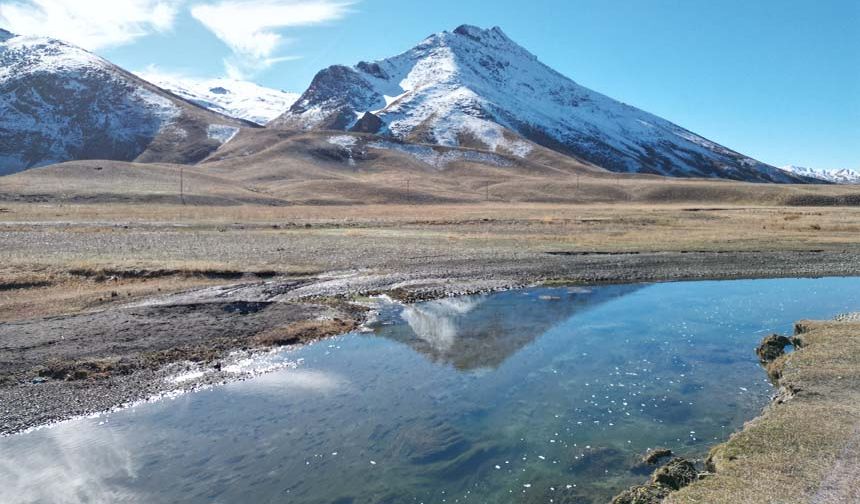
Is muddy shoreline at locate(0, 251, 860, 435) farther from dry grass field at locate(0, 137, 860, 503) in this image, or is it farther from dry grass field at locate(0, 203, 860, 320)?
dry grass field at locate(0, 203, 860, 320)

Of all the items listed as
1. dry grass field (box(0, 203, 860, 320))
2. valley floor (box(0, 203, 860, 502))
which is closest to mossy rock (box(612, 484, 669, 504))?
valley floor (box(0, 203, 860, 502))

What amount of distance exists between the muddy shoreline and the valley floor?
3.4 inches

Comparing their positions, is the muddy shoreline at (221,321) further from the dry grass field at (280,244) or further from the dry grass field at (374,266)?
the dry grass field at (280,244)

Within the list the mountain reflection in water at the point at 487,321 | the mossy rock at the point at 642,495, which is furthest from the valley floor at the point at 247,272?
the mountain reflection in water at the point at 487,321

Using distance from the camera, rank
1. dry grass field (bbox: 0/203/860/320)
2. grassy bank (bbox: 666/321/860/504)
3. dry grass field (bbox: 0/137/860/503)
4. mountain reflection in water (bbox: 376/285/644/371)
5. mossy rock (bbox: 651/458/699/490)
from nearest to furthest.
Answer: grassy bank (bbox: 666/321/860/504), mossy rock (bbox: 651/458/699/490), dry grass field (bbox: 0/137/860/503), mountain reflection in water (bbox: 376/285/644/371), dry grass field (bbox: 0/203/860/320)

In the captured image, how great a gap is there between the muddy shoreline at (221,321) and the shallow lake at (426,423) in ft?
5.45

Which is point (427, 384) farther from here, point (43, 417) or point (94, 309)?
point (94, 309)

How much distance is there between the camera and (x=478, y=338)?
959 inches

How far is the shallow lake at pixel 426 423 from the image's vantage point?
12648mm

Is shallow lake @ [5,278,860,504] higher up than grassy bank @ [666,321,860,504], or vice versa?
grassy bank @ [666,321,860,504]

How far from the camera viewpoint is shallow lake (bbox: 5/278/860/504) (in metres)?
12.6

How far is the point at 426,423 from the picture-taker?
15.7m

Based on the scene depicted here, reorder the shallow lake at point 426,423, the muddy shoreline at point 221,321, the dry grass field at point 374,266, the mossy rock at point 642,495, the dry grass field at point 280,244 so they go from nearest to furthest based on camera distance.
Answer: the mossy rock at point 642,495
the shallow lake at point 426,423
the dry grass field at point 374,266
the muddy shoreline at point 221,321
the dry grass field at point 280,244

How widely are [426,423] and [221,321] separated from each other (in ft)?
42.0
